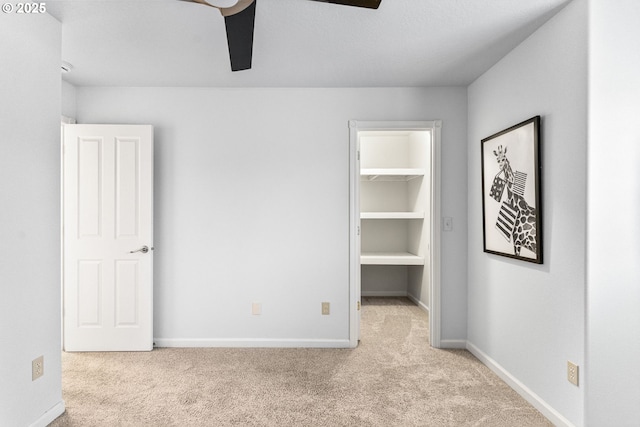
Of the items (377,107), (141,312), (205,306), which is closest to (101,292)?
(141,312)

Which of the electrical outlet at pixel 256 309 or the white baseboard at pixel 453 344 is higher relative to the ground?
the electrical outlet at pixel 256 309

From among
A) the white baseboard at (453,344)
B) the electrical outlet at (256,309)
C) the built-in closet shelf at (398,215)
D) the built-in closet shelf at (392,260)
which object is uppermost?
the built-in closet shelf at (398,215)

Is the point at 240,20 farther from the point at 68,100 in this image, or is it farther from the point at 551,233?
the point at 68,100

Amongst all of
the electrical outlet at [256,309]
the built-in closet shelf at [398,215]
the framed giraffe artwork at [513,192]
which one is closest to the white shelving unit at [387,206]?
A: the built-in closet shelf at [398,215]

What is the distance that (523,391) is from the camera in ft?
9.04

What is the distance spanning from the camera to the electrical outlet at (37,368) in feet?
7.55

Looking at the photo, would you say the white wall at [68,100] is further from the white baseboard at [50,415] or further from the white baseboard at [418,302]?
the white baseboard at [418,302]

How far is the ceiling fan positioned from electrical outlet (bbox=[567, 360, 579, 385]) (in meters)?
2.13

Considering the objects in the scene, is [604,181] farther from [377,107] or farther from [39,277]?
[39,277]

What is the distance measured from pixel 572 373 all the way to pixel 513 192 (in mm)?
1181

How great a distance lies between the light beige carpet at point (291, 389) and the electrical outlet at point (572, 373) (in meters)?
0.37

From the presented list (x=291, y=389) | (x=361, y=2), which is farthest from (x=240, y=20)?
(x=291, y=389)

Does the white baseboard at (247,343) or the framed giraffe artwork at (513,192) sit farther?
the white baseboard at (247,343)

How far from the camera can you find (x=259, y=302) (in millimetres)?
3789
